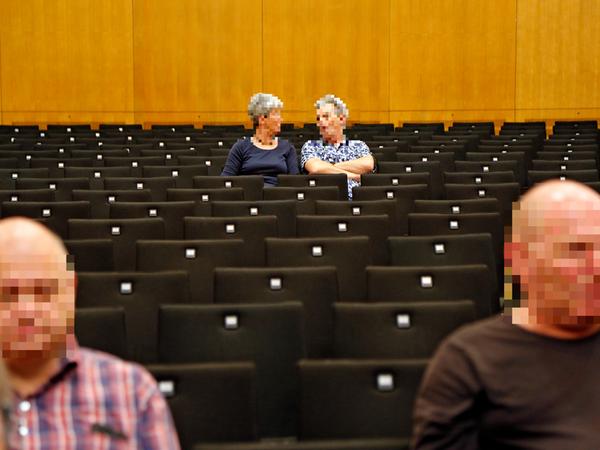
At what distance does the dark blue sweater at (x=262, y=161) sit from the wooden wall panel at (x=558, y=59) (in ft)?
33.7

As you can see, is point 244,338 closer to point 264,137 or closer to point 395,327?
point 395,327

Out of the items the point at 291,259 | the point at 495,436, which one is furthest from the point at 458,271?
the point at 495,436

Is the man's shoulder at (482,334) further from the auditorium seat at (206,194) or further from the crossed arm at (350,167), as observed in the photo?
the crossed arm at (350,167)

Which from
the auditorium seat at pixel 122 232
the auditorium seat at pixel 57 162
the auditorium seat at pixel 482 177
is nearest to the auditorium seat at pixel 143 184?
the auditorium seat at pixel 57 162

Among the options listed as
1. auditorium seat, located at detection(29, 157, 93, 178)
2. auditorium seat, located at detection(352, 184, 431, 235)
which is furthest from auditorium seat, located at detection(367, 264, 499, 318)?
auditorium seat, located at detection(29, 157, 93, 178)

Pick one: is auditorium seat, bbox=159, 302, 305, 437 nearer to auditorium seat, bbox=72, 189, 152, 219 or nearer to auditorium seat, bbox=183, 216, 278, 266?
auditorium seat, bbox=183, 216, 278, 266

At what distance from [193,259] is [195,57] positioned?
504 inches

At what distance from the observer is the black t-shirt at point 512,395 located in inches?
84.0

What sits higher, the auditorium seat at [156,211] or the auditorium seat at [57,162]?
the auditorium seat at [57,162]

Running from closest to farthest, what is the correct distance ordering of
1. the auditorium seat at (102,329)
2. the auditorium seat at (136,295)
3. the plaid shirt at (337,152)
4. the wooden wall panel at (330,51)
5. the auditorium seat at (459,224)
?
the auditorium seat at (102,329) → the auditorium seat at (136,295) → the auditorium seat at (459,224) → the plaid shirt at (337,152) → the wooden wall panel at (330,51)

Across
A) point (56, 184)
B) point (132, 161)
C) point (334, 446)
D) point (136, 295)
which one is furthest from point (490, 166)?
point (334, 446)

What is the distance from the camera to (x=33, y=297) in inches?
83.6

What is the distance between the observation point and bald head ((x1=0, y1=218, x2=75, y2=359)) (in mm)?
2113

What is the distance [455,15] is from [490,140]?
6091 millimetres
